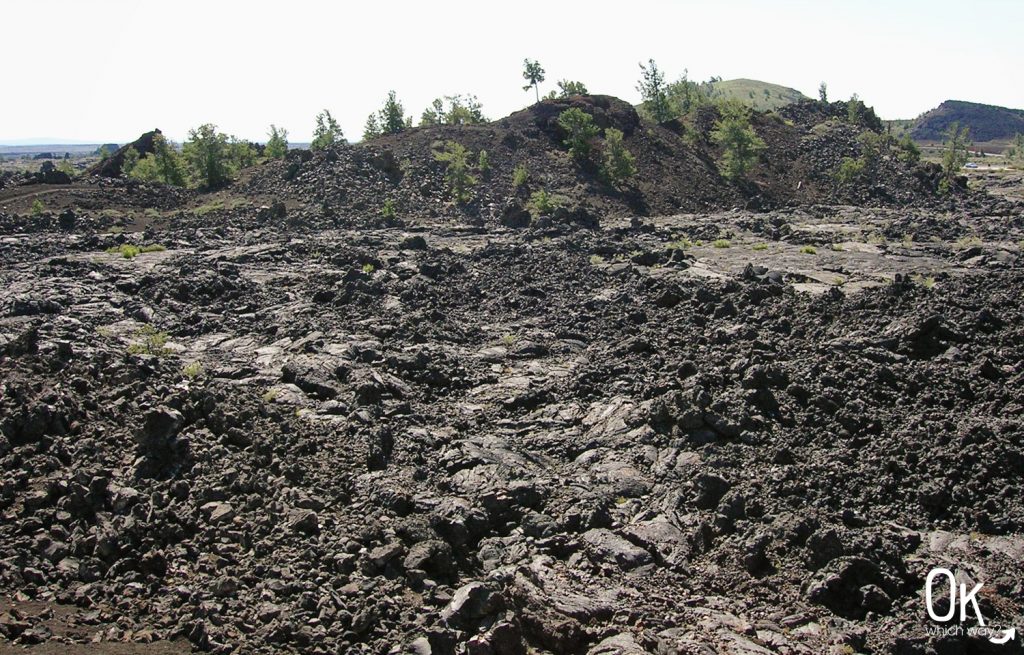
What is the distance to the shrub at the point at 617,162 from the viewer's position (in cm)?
5781

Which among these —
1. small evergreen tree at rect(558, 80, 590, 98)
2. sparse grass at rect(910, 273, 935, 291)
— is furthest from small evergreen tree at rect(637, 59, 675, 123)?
sparse grass at rect(910, 273, 935, 291)

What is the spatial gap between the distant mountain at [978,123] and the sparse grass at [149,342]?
18907cm

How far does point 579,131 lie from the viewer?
6216cm

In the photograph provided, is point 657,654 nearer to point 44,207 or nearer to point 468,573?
point 468,573

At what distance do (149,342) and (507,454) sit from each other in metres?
12.8

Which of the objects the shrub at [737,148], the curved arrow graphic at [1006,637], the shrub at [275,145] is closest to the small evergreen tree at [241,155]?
the shrub at [275,145]

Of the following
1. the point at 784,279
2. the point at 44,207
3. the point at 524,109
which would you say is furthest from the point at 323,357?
the point at 524,109

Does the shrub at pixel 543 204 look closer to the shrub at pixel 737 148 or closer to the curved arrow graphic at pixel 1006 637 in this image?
the shrub at pixel 737 148

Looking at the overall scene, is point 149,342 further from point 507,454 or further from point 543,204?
point 543,204

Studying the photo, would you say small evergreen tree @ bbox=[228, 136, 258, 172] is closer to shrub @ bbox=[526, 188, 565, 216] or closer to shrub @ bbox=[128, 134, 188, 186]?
shrub @ bbox=[128, 134, 188, 186]

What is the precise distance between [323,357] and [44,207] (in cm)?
3586

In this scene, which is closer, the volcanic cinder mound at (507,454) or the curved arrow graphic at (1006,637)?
the curved arrow graphic at (1006,637)

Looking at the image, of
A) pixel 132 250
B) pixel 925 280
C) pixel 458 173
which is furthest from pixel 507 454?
pixel 458 173

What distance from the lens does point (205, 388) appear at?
66.0 ft
